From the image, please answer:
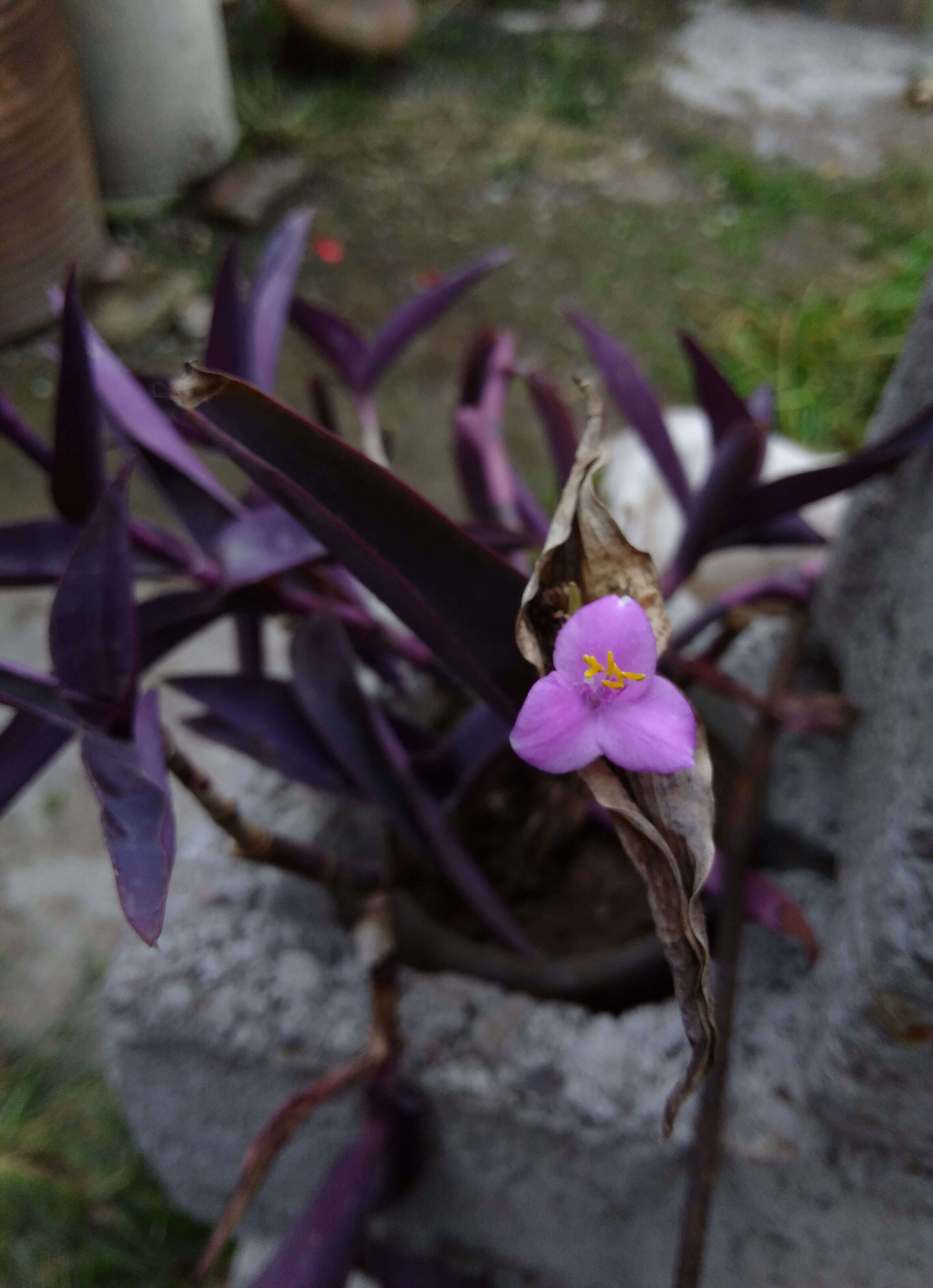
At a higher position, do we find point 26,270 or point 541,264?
point 26,270

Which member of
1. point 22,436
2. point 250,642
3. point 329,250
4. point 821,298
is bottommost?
point 821,298

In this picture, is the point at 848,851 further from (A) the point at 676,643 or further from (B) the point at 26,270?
(B) the point at 26,270

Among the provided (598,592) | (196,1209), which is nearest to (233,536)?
(598,592)

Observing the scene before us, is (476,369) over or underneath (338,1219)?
over

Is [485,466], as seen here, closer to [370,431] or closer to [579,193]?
[370,431]

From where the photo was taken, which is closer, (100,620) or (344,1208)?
(100,620)

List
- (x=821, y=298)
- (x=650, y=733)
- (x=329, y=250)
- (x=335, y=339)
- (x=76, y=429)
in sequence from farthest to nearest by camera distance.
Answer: (x=329, y=250) < (x=821, y=298) < (x=335, y=339) < (x=76, y=429) < (x=650, y=733)

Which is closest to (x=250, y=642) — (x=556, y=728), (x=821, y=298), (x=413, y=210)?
(x=556, y=728)
